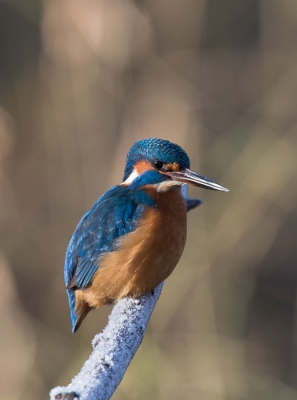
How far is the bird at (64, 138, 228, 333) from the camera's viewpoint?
2.40 m

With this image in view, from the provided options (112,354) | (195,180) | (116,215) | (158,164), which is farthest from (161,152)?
(112,354)

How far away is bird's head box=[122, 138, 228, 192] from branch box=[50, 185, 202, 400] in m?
0.49

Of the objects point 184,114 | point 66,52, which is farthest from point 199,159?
point 66,52

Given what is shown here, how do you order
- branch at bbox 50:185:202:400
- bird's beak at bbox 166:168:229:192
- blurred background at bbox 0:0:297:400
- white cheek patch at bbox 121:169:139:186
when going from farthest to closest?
blurred background at bbox 0:0:297:400 < white cheek patch at bbox 121:169:139:186 < bird's beak at bbox 166:168:229:192 < branch at bbox 50:185:202:400

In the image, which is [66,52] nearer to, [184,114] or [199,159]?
[184,114]

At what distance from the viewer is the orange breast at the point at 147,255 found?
239 cm

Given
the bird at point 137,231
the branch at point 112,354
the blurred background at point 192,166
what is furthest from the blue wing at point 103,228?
the blurred background at point 192,166

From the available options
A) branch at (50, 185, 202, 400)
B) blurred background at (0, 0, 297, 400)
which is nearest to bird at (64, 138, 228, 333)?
branch at (50, 185, 202, 400)

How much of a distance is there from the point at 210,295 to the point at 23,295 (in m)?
1.40

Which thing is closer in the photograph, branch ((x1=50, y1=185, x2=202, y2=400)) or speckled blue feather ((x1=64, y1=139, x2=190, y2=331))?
branch ((x1=50, y1=185, x2=202, y2=400))

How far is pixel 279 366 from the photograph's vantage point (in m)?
4.36

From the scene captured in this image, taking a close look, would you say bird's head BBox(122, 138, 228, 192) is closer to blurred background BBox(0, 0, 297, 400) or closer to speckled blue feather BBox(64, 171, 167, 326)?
speckled blue feather BBox(64, 171, 167, 326)

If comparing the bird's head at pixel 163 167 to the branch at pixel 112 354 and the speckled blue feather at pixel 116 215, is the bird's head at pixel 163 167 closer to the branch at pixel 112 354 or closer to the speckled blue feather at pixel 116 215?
the speckled blue feather at pixel 116 215

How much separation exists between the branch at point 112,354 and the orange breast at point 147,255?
7 cm
